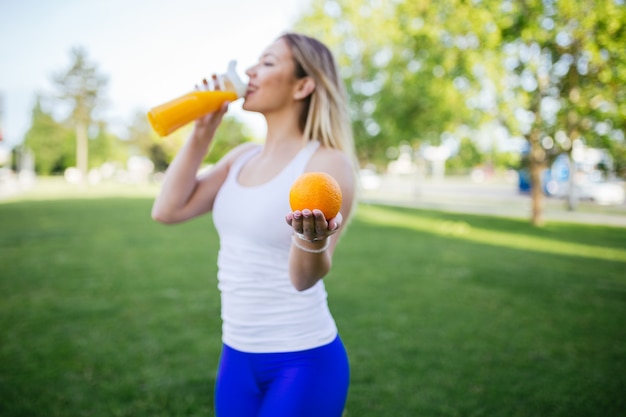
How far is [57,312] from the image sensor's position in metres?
5.45

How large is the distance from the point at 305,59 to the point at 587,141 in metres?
13.7

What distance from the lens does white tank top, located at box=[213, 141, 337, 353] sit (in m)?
1.58

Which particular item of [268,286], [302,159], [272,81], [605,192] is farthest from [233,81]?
[605,192]

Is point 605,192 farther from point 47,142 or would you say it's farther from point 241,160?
point 47,142

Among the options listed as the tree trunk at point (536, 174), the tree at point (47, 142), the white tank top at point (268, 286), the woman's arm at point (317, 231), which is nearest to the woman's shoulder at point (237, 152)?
the white tank top at point (268, 286)

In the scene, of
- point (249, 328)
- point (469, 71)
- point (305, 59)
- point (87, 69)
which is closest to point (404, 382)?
point (249, 328)

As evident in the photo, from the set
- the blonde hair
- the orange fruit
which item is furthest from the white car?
the orange fruit

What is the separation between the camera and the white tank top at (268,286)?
1.58 m

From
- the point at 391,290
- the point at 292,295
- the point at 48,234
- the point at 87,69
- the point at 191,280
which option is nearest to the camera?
the point at 292,295

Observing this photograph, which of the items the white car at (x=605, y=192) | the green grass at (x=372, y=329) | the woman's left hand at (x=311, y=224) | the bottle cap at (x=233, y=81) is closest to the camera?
the woman's left hand at (x=311, y=224)

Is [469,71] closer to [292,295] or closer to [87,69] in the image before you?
[292,295]

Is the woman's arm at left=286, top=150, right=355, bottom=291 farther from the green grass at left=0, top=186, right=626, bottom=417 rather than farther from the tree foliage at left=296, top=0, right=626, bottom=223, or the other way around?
the tree foliage at left=296, top=0, right=626, bottom=223

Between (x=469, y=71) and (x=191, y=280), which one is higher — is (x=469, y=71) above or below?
above

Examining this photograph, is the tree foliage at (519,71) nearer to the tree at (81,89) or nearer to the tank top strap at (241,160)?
the tank top strap at (241,160)
